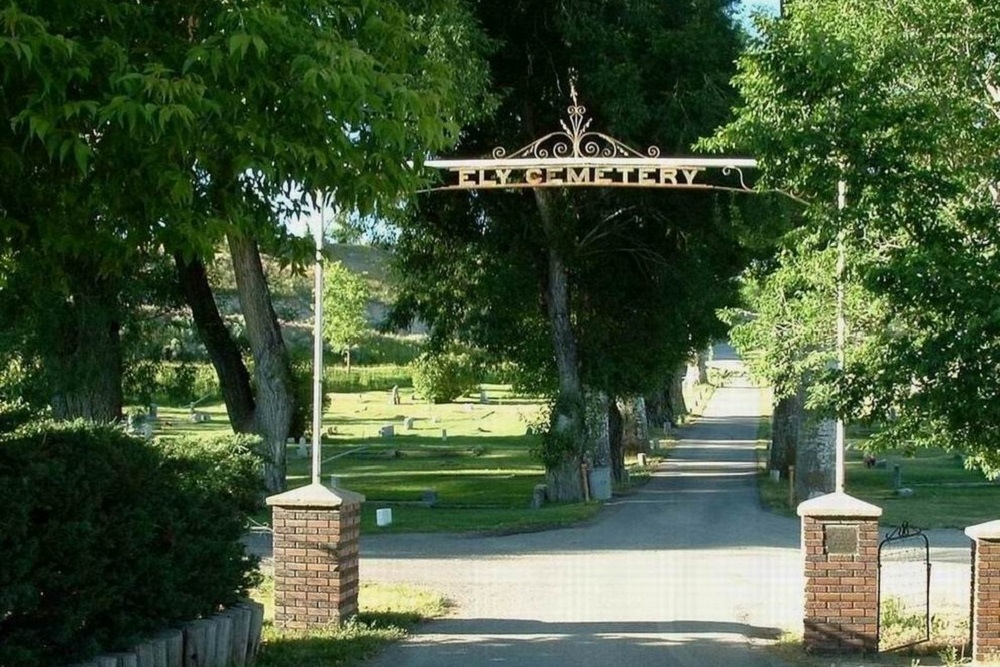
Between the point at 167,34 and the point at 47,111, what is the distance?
1155mm

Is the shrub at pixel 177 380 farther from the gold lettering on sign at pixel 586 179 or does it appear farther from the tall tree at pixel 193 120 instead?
the tall tree at pixel 193 120

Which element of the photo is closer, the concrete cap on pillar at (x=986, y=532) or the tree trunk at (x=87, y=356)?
the concrete cap on pillar at (x=986, y=532)

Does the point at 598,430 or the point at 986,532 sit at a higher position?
the point at 598,430

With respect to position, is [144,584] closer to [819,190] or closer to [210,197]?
[210,197]

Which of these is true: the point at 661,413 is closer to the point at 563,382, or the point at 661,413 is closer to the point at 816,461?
the point at 816,461

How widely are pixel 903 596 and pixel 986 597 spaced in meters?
4.15

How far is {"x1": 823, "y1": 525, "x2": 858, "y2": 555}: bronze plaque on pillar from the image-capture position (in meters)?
12.8

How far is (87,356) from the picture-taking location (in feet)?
93.4

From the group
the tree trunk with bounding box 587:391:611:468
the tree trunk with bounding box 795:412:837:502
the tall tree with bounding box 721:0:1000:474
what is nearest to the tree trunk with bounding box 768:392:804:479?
the tree trunk with bounding box 587:391:611:468

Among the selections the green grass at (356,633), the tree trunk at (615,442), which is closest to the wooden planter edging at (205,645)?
the green grass at (356,633)

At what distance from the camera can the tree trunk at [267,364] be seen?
28797mm

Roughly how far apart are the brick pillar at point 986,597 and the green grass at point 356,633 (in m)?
5.07

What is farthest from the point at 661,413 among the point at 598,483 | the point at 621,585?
the point at 621,585

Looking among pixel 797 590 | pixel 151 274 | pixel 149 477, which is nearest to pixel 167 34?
pixel 149 477
